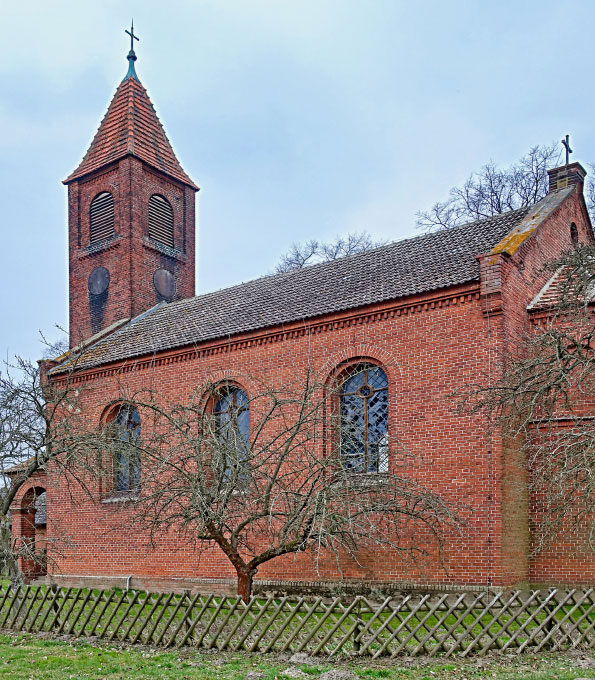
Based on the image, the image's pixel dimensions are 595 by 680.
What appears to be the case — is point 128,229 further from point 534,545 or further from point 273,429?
point 534,545

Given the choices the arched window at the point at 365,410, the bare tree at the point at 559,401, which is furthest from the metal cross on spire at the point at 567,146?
the arched window at the point at 365,410

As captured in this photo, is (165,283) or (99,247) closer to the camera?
(99,247)

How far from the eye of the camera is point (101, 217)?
25844 mm

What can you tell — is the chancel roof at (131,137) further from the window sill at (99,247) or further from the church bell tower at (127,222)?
the window sill at (99,247)

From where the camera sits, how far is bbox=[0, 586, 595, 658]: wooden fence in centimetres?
945

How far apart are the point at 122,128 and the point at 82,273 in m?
5.30

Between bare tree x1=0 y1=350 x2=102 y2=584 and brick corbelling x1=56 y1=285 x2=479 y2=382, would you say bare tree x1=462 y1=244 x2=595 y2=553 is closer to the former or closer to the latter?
brick corbelling x1=56 y1=285 x2=479 y2=382

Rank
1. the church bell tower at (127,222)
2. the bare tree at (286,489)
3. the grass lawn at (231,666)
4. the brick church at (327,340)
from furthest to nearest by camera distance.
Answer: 1. the church bell tower at (127,222)
2. the brick church at (327,340)
3. the bare tree at (286,489)
4. the grass lawn at (231,666)

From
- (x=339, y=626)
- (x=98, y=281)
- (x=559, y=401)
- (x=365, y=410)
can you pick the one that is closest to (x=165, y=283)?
(x=98, y=281)

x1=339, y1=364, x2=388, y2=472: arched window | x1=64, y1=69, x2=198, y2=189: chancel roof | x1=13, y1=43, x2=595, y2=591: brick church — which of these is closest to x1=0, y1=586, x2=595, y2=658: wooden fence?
x1=13, y1=43, x2=595, y2=591: brick church

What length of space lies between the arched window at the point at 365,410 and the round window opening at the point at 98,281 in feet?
38.6

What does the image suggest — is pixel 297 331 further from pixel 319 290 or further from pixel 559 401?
pixel 559 401

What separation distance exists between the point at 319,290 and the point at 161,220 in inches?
382

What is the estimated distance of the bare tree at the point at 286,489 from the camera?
11.9 metres
